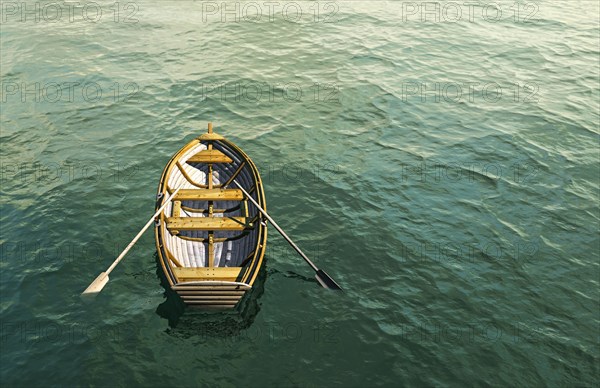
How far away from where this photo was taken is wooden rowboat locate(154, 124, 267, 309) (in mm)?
14008

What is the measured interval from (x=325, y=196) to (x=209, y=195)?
16.2 feet

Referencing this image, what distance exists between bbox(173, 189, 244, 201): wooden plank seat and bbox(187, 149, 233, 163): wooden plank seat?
1.84m

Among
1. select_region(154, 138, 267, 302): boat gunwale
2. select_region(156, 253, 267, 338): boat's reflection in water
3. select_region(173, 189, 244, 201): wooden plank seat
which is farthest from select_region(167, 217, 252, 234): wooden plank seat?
select_region(156, 253, 267, 338): boat's reflection in water

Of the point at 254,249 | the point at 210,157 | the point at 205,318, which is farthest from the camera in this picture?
the point at 210,157

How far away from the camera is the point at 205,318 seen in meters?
14.5

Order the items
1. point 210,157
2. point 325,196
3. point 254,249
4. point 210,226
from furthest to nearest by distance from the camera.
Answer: point 325,196
point 210,157
point 210,226
point 254,249

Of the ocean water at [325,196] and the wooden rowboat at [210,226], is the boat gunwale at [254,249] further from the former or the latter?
the ocean water at [325,196]

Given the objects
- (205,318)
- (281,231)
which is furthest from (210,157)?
(205,318)

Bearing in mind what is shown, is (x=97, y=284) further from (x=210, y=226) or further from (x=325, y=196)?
(x=325, y=196)

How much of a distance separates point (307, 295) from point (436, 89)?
1738 centimetres

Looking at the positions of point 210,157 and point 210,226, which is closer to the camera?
point 210,226

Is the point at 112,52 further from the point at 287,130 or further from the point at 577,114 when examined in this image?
the point at 577,114

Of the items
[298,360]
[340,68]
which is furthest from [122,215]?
[340,68]

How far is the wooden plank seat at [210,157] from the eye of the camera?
62.2 feet
